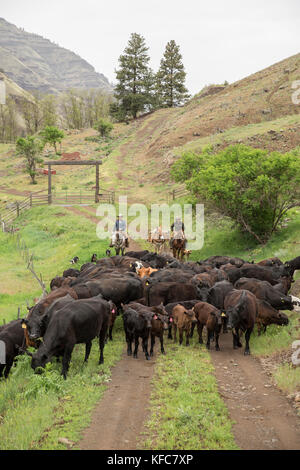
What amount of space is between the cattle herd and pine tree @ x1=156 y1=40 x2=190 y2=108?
236ft

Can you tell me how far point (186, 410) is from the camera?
7590 mm

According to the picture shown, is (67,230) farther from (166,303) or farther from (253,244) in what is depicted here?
(166,303)

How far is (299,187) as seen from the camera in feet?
73.7

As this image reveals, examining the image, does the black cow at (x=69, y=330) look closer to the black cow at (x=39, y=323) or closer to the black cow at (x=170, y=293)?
the black cow at (x=39, y=323)

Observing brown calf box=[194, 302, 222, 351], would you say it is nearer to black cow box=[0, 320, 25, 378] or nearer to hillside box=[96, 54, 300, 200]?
black cow box=[0, 320, 25, 378]

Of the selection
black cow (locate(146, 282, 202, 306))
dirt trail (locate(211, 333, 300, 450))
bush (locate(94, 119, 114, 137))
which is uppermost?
bush (locate(94, 119, 114, 137))

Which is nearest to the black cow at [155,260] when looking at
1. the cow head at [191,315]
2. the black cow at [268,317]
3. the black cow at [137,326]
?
the cow head at [191,315]

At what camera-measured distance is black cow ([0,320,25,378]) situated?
403 inches

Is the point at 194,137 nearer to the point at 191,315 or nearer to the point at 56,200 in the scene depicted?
the point at 56,200

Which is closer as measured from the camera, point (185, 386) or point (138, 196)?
point (185, 386)

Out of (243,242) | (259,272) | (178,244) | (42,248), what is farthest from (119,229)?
(259,272)

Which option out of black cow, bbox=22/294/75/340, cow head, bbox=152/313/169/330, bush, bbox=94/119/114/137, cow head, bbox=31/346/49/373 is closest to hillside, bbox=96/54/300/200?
bush, bbox=94/119/114/137

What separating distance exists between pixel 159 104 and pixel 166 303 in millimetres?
75818
